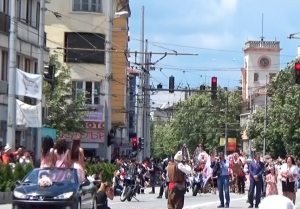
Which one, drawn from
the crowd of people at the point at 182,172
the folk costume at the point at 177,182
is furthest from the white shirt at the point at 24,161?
the folk costume at the point at 177,182

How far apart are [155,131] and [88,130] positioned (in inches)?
4884

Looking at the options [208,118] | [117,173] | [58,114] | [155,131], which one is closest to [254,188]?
[117,173]

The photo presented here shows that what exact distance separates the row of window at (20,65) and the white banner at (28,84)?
312 inches

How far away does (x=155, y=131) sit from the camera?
620 ft

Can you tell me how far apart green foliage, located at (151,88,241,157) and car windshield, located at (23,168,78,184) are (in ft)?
339

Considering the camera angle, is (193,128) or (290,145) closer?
(290,145)

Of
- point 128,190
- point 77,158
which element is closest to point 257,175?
point 128,190

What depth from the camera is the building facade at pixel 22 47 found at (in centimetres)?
4202

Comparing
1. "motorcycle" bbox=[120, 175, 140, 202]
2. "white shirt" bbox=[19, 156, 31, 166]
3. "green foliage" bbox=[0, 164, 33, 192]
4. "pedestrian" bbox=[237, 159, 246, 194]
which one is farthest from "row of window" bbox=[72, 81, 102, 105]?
"green foliage" bbox=[0, 164, 33, 192]

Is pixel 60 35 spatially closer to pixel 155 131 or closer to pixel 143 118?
pixel 143 118

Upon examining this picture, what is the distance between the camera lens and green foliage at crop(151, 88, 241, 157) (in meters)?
127

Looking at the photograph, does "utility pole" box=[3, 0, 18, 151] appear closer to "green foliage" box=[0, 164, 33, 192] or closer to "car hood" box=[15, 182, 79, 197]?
"green foliage" box=[0, 164, 33, 192]

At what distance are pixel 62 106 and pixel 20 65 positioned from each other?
924 cm

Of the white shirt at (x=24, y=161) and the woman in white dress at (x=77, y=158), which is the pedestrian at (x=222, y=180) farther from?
the woman in white dress at (x=77, y=158)
